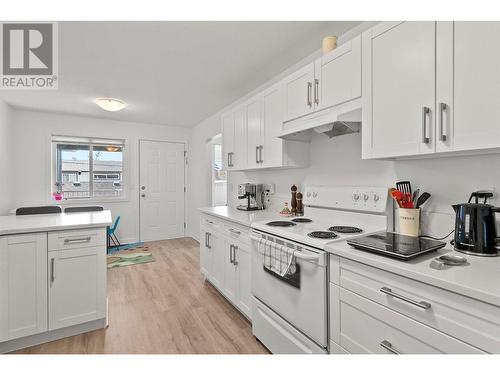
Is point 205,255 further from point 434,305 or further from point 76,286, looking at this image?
point 434,305

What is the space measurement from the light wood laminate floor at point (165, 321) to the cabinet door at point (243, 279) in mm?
153

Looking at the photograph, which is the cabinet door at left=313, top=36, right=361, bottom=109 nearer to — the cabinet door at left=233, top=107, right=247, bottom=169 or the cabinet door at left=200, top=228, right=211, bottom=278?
the cabinet door at left=233, top=107, right=247, bottom=169

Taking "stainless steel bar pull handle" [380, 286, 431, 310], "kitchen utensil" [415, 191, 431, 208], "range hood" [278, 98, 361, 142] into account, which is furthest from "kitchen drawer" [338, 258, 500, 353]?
"range hood" [278, 98, 361, 142]

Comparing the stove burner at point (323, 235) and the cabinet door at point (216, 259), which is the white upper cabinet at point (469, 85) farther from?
the cabinet door at point (216, 259)

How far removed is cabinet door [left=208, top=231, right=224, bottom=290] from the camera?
2.57 metres

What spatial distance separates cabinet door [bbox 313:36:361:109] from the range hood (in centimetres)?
5

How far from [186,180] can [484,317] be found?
5.23m

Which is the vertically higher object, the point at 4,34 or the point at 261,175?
the point at 4,34

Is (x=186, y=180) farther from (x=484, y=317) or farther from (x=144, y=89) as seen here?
(x=484, y=317)

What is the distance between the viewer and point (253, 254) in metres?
1.95

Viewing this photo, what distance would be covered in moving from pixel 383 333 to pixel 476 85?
1.17m

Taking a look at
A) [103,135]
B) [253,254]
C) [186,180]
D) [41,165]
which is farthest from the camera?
[186,180]
